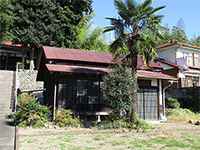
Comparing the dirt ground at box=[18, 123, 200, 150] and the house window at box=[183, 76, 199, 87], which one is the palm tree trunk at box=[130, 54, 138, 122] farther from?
the house window at box=[183, 76, 199, 87]

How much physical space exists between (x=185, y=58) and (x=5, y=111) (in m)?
22.1

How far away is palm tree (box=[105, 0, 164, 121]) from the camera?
21578 mm

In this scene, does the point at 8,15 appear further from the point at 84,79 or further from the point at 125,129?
the point at 125,129

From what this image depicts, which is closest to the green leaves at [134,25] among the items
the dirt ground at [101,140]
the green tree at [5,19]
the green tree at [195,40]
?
the dirt ground at [101,140]

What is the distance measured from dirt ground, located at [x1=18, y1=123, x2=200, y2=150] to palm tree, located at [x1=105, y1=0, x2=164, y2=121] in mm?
3548

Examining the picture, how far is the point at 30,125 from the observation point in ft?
66.1

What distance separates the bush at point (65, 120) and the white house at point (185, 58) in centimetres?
2007

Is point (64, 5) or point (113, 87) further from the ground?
point (64, 5)

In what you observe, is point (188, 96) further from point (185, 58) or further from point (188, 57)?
point (188, 57)

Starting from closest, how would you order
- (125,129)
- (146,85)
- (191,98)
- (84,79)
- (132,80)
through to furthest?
(125,129), (132,80), (84,79), (146,85), (191,98)

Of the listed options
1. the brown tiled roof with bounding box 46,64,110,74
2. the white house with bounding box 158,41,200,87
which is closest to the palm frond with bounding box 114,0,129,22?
the brown tiled roof with bounding box 46,64,110,74

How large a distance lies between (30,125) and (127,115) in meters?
5.60

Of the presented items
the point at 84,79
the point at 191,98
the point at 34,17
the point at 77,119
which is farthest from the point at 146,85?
the point at 34,17

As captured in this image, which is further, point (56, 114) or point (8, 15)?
point (8, 15)
